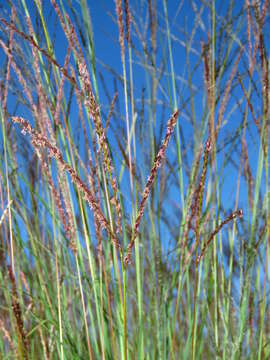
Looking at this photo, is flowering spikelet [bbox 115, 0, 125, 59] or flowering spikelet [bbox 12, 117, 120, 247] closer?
flowering spikelet [bbox 12, 117, 120, 247]

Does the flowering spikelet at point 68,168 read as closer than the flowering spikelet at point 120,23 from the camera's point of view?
Yes

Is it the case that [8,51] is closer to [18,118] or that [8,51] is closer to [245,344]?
[18,118]

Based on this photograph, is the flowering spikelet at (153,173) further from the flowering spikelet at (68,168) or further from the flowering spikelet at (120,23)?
the flowering spikelet at (120,23)

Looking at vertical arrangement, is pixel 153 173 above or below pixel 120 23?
below

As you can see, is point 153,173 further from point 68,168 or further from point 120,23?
point 120,23

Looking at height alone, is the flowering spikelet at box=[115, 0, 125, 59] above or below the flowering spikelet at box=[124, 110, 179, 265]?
above

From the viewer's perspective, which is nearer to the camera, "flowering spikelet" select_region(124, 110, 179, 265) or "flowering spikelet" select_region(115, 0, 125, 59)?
"flowering spikelet" select_region(124, 110, 179, 265)

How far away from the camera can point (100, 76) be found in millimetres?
1685

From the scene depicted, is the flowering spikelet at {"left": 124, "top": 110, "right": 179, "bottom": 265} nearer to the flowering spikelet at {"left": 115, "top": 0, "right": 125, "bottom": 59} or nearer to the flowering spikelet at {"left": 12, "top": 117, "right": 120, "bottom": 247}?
the flowering spikelet at {"left": 12, "top": 117, "right": 120, "bottom": 247}

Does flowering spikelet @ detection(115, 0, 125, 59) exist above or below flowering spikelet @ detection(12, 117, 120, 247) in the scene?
above

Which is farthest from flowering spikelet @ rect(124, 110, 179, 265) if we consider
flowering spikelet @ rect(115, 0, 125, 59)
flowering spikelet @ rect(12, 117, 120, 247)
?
flowering spikelet @ rect(115, 0, 125, 59)

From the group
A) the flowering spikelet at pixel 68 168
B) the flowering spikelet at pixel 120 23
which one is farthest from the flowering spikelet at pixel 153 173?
the flowering spikelet at pixel 120 23

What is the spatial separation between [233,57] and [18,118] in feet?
3.38

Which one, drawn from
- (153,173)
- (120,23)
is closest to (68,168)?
(153,173)
